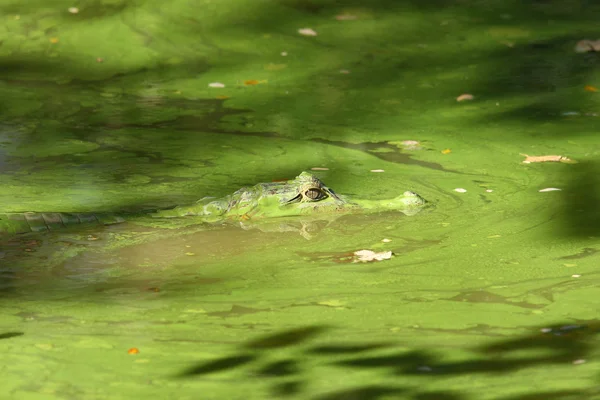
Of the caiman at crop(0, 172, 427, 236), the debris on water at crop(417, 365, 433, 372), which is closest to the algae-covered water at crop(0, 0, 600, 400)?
the debris on water at crop(417, 365, 433, 372)

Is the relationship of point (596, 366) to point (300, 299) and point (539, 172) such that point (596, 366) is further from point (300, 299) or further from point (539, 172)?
point (539, 172)

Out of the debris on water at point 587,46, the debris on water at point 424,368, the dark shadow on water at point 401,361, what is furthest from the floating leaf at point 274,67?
the debris on water at point 424,368

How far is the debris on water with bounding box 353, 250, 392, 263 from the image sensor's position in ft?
14.6

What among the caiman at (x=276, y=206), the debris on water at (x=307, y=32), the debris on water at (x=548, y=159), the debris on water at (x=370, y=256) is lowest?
the debris on water at (x=307, y=32)

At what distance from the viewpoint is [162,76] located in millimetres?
8625

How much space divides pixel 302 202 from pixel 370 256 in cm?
84

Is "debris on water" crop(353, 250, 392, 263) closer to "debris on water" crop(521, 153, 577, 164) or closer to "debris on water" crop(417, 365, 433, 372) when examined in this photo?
"debris on water" crop(417, 365, 433, 372)

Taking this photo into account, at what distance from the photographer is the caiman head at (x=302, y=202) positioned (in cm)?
520

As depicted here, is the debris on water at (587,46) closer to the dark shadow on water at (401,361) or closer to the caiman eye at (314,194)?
the caiman eye at (314,194)

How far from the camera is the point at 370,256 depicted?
14.7 ft

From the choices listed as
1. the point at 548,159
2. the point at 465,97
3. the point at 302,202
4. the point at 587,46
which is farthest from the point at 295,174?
the point at 587,46

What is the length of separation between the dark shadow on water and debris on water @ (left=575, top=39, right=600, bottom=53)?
228 inches

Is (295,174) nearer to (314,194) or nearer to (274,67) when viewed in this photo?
(314,194)

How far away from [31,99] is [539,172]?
3960mm
